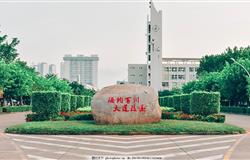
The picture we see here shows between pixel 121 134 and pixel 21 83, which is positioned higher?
pixel 21 83

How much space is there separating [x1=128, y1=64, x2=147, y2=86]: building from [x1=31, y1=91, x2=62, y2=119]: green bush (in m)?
120

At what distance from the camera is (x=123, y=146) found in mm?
15078

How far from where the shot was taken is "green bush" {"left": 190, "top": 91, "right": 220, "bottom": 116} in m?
28.3

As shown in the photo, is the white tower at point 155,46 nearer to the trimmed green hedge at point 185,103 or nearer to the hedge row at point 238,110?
the hedge row at point 238,110

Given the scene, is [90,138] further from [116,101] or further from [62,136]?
[116,101]

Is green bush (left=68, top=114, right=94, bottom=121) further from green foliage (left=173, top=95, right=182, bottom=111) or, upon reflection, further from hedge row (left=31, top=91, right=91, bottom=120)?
green foliage (left=173, top=95, right=182, bottom=111)

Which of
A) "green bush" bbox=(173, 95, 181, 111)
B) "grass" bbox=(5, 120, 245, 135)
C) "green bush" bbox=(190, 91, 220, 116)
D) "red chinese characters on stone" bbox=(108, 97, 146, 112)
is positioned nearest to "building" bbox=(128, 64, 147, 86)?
"green bush" bbox=(173, 95, 181, 111)

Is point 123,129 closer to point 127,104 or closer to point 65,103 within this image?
point 127,104

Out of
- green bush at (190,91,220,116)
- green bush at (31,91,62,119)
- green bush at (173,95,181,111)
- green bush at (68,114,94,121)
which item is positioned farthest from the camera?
green bush at (173,95,181,111)

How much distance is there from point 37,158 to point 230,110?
164 ft

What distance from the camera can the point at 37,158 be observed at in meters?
12.4

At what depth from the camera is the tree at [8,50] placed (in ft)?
277

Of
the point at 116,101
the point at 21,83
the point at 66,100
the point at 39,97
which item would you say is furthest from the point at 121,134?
the point at 21,83

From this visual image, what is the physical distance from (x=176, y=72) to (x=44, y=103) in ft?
396
